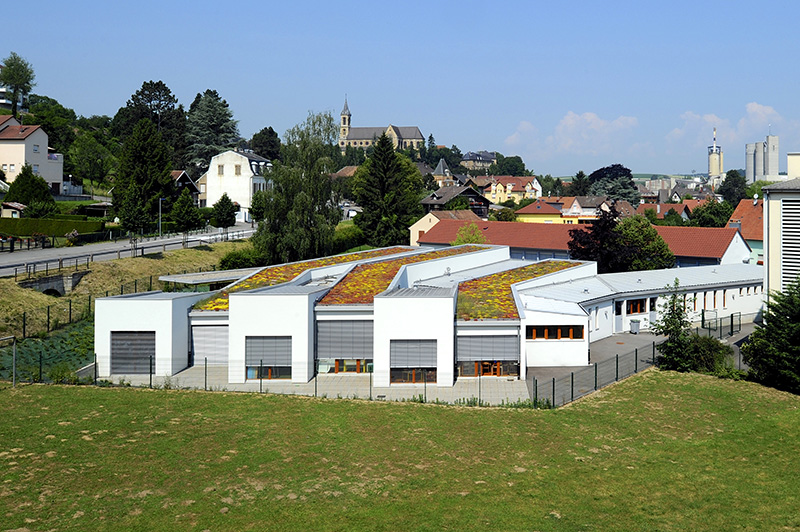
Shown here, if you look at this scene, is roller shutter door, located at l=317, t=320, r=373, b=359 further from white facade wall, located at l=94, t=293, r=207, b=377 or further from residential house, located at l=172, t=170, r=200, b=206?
residential house, located at l=172, t=170, r=200, b=206

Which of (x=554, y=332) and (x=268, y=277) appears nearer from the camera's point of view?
(x=554, y=332)

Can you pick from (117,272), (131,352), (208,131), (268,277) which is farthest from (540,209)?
(131,352)

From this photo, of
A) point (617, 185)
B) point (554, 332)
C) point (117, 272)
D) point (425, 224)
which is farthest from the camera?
point (617, 185)

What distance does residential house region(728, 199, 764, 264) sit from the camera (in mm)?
67875

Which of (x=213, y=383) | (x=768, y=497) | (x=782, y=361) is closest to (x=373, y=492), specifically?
(x=768, y=497)

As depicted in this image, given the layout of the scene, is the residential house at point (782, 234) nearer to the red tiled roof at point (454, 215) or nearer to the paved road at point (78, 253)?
the paved road at point (78, 253)

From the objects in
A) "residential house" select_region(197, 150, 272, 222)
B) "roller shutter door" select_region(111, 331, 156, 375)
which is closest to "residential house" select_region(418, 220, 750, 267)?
"residential house" select_region(197, 150, 272, 222)

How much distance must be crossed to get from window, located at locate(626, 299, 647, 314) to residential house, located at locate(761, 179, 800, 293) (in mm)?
7034

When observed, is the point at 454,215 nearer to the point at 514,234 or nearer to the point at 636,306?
the point at 514,234

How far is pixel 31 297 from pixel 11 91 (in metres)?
96.3

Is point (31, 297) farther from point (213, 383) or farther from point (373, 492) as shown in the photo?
point (373, 492)

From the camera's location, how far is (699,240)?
6172 centimetres

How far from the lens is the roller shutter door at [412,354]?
30.5 m

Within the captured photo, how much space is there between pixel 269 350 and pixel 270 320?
122 cm
